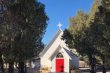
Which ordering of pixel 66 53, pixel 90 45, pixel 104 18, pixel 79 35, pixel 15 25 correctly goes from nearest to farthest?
pixel 15 25, pixel 104 18, pixel 90 45, pixel 79 35, pixel 66 53

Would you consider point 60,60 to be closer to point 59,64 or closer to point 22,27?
point 59,64

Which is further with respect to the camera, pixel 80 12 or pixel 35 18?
pixel 80 12

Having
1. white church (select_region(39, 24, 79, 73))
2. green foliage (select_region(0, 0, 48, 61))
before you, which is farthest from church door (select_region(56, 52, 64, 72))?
green foliage (select_region(0, 0, 48, 61))

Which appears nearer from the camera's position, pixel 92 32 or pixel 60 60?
pixel 92 32

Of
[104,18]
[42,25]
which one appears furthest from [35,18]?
[104,18]

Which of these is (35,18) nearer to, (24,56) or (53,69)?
(24,56)

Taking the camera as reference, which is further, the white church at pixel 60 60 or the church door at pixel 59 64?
the church door at pixel 59 64

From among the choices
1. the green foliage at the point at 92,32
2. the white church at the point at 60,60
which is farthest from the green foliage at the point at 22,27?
the white church at the point at 60,60

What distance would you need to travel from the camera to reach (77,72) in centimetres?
5150

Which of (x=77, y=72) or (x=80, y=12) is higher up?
(x=80, y=12)

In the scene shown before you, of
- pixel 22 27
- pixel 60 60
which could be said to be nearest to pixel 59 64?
pixel 60 60

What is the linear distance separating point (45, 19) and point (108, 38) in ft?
21.3

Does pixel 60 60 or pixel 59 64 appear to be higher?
pixel 60 60

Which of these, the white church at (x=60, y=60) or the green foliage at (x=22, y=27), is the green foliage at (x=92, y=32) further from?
the white church at (x=60, y=60)
